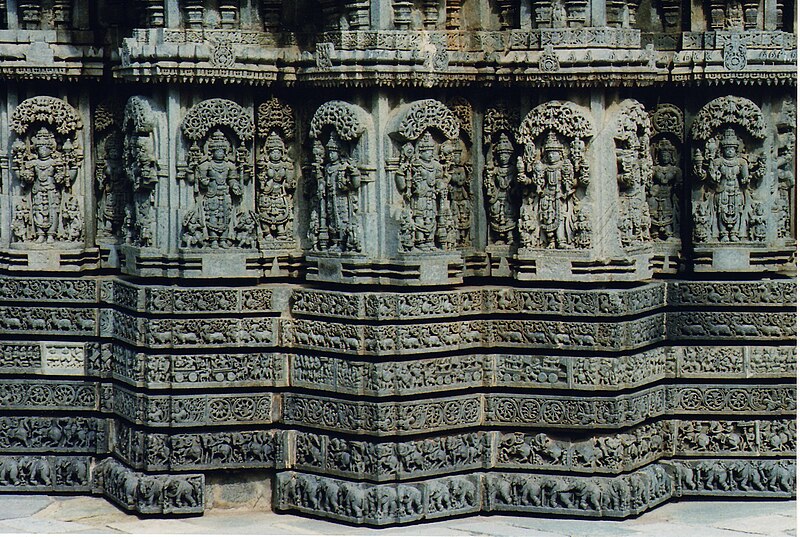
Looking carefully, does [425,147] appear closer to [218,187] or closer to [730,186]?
[218,187]

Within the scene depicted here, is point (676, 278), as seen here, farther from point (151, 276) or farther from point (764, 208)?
point (151, 276)

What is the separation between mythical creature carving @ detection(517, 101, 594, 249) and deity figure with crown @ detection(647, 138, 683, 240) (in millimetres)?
991

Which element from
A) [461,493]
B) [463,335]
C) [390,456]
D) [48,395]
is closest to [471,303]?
[463,335]

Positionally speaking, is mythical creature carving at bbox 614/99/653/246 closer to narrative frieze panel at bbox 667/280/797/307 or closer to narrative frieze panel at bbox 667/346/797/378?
narrative frieze panel at bbox 667/280/797/307

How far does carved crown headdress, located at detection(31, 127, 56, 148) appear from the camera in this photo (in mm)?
21312

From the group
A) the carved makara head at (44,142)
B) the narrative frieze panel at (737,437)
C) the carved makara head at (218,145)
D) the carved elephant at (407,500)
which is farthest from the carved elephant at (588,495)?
the carved makara head at (44,142)

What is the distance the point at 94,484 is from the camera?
2152 centimetres

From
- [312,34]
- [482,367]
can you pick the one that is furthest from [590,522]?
[312,34]

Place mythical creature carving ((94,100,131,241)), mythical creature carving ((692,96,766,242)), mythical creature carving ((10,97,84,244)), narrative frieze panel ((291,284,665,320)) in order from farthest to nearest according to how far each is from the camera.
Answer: mythical creature carving ((94,100,131,241)), mythical creature carving ((10,97,84,244)), mythical creature carving ((692,96,766,242)), narrative frieze panel ((291,284,665,320))

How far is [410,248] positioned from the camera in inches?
806

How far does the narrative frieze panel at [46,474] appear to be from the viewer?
2156cm

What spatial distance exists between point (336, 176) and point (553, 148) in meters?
1.76

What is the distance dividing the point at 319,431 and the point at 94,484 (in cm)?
211

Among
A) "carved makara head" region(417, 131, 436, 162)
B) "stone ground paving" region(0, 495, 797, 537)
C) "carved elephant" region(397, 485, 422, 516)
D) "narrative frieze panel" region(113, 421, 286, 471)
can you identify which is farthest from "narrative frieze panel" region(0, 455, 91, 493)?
"carved makara head" region(417, 131, 436, 162)
